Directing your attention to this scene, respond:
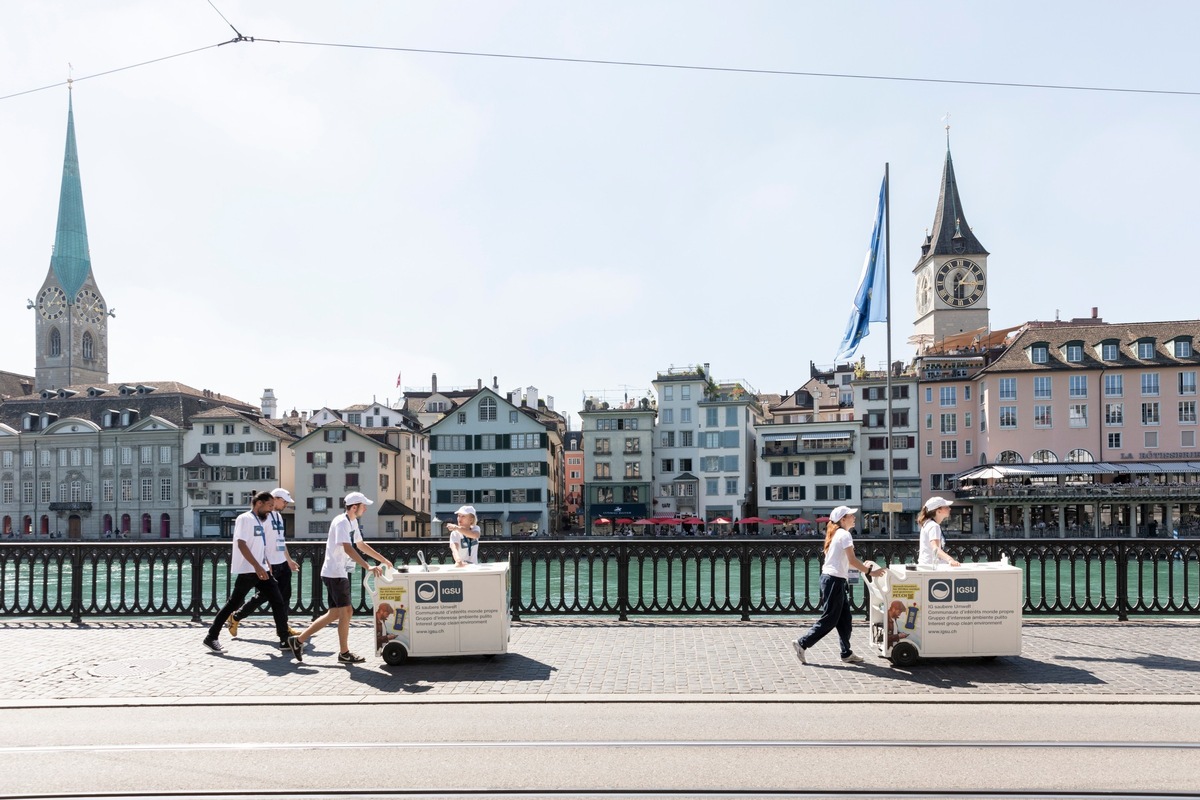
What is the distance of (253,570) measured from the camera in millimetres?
12289

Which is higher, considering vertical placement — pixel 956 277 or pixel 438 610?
pixel 956 277

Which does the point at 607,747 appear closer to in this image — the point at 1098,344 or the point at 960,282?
the point at 1098,344

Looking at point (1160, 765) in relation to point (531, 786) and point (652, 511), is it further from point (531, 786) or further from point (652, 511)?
point (652, 511)

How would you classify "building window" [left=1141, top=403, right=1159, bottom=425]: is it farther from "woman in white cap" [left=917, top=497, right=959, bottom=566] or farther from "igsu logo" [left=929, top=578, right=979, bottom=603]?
"igsu logo" [left=929, top=578, right=979, bottom=603]

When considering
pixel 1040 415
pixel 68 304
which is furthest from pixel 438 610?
pixel 68 304

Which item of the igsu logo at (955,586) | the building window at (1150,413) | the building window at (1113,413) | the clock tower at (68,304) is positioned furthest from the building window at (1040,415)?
the clock tower at (68,304)

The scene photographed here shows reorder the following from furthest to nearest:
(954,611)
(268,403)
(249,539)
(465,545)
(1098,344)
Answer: (268,403)
(1098,344)
(249,539)
(465,545)
(954,611)

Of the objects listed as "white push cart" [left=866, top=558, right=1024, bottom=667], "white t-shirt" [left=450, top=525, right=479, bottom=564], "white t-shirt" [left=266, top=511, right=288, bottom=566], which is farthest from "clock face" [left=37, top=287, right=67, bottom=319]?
"white push cart" [left=866, top=558, right=1024, bottom=667]

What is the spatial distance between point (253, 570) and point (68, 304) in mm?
153747

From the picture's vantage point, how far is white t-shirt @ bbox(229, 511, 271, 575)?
12195mm

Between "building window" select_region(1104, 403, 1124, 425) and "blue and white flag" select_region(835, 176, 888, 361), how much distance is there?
245 feet

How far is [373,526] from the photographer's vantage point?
95250 mm

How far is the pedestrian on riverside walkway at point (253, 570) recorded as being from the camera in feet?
39.8

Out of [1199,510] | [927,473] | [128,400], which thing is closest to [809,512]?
[927,473]
